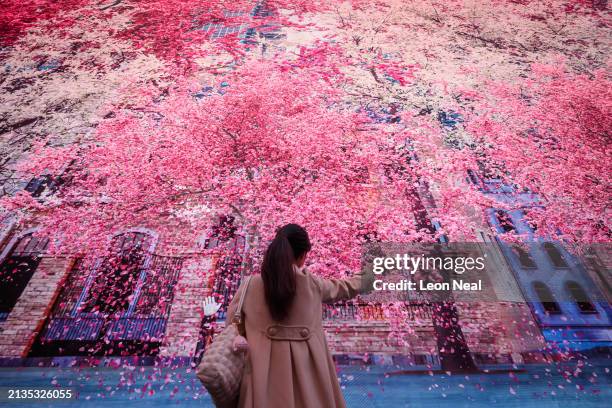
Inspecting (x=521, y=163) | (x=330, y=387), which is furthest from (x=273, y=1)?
(x=330, y=387)

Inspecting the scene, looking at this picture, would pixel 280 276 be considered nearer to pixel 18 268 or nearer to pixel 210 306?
pixel 210 306

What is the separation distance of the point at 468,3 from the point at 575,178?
11.2 ft

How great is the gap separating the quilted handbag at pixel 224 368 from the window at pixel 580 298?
2.83m

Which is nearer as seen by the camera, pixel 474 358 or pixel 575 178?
pixel 474 358

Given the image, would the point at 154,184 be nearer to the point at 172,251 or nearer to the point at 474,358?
the point at 172,251

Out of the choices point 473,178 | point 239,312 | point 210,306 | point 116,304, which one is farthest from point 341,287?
point 473,178

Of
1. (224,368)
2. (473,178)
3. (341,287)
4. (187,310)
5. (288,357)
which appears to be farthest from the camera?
(473,178)

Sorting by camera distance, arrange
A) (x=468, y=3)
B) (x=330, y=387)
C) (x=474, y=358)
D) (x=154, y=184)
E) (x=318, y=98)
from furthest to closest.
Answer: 1. (x=468, y=3)
2. (x=318, y=98)
3. (x=154, y=184)
4. (x=474, y=358)
5. (x=330, y=387)

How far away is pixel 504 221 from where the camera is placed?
10.0ft

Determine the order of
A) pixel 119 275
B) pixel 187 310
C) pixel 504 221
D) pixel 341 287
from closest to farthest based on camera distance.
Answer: pixel 341 287 < pixel 187 310 < pixel 119 275 < pixel 504 221

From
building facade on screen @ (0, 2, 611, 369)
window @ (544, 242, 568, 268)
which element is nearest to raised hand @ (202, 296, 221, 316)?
building facade on screen @ (0, 2, 611, 369)

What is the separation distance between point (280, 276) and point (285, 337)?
32 centimetres

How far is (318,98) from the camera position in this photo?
384cm

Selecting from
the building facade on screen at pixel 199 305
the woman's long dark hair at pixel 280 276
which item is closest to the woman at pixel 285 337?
the woman's long dark hair at pixel 280 276
